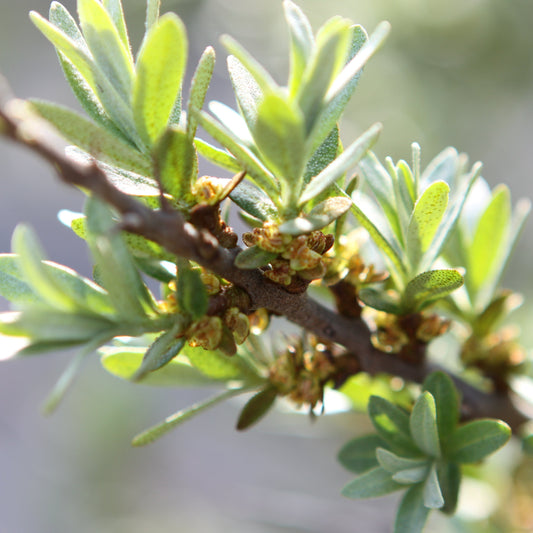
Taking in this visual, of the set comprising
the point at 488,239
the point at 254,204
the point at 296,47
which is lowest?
the point at 488,239

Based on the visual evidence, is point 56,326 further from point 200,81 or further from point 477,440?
point 477,440

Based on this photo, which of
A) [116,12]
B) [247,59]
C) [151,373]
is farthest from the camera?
[151,373]

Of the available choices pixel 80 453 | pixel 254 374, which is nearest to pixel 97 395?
pixel 80 453

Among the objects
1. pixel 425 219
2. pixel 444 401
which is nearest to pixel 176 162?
pixel 425 219

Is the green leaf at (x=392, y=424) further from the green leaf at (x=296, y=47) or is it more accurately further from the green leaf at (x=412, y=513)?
the green leaf at (x=296, y=47)

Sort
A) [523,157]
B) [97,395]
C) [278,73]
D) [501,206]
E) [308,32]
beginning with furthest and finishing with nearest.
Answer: [523,157] → [97,395] → [278,73] → [501,206] → [308,32]

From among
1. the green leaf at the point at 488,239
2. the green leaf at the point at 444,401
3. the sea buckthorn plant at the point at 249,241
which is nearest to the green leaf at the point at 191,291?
the sea buckthorn plant at the point at 249,241

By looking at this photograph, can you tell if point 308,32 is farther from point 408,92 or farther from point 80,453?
point 80,453
